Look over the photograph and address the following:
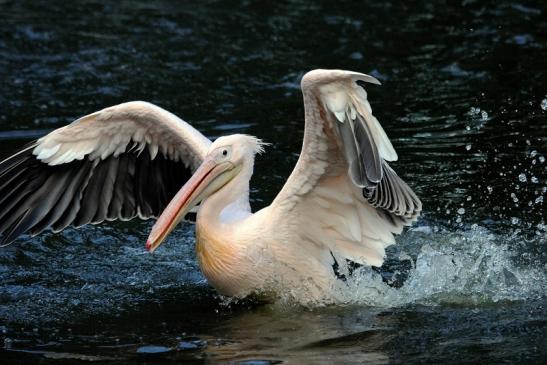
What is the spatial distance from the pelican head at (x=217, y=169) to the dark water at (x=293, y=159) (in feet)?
2.29

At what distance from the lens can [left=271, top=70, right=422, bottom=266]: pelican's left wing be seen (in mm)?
5961

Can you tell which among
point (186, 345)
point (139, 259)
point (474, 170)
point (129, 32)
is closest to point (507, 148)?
point (474, 170)

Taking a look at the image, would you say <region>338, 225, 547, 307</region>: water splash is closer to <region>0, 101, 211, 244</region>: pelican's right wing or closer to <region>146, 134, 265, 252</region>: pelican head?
<region>146, 134, 265, 252</region>: pelican head

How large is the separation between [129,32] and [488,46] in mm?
4010

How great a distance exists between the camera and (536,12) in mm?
12461

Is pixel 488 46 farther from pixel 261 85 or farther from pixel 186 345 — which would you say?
pixel 186 345

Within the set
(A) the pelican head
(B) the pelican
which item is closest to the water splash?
(B) the pelican

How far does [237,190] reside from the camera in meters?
6.81

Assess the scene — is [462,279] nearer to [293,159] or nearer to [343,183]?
[343,183]

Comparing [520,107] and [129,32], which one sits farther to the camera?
[129,32]

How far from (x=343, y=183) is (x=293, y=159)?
257 centimetres

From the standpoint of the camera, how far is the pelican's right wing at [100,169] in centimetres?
711

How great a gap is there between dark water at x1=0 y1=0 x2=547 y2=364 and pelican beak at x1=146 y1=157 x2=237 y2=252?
24.4 inches

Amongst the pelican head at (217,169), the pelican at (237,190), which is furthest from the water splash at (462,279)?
the pelican head at (217,169)
